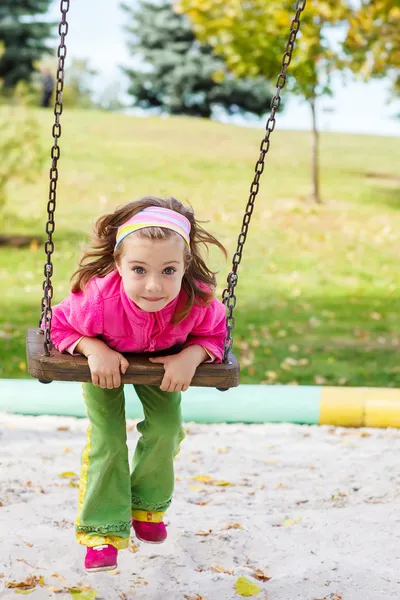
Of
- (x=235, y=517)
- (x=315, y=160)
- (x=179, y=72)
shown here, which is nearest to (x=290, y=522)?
(x=235, y=517)

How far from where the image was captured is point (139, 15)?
25594mm

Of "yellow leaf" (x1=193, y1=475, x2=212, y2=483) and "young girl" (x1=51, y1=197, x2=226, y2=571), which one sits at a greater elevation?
"young girl" (x1=51, y1=197, x2=226, y2=571)

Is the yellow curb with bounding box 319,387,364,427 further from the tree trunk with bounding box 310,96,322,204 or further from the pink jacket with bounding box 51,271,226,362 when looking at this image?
Result: the tree trunk with bounding box 310,96,322,204

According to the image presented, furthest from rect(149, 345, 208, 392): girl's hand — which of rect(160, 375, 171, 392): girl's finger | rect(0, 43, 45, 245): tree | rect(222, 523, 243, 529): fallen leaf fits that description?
rect(0, 43, 45, 245): tree

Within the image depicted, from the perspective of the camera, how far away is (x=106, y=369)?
9.36 ft

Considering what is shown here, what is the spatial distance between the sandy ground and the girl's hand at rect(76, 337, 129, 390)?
0.92 metres

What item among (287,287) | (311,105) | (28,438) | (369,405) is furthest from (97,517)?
(311,105)

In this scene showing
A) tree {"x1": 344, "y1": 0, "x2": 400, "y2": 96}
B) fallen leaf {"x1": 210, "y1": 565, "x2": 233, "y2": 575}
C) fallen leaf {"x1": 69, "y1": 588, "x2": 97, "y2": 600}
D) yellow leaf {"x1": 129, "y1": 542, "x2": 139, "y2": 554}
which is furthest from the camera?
tree {"x1": 344, "y1": 0, "x2": 400, "y2": 96}

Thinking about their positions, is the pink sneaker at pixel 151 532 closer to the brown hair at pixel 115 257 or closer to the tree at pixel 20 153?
the brown hair at pixel 115 257

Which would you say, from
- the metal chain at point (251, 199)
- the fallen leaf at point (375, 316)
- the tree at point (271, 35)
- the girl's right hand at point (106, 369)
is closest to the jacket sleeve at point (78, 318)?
the girl's right hand at point (106, 369)

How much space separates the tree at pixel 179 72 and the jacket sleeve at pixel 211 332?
2195 cm

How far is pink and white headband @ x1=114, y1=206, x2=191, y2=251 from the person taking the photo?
283cm

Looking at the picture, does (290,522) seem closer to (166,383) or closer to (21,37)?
(166,383)

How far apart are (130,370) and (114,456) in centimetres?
44
